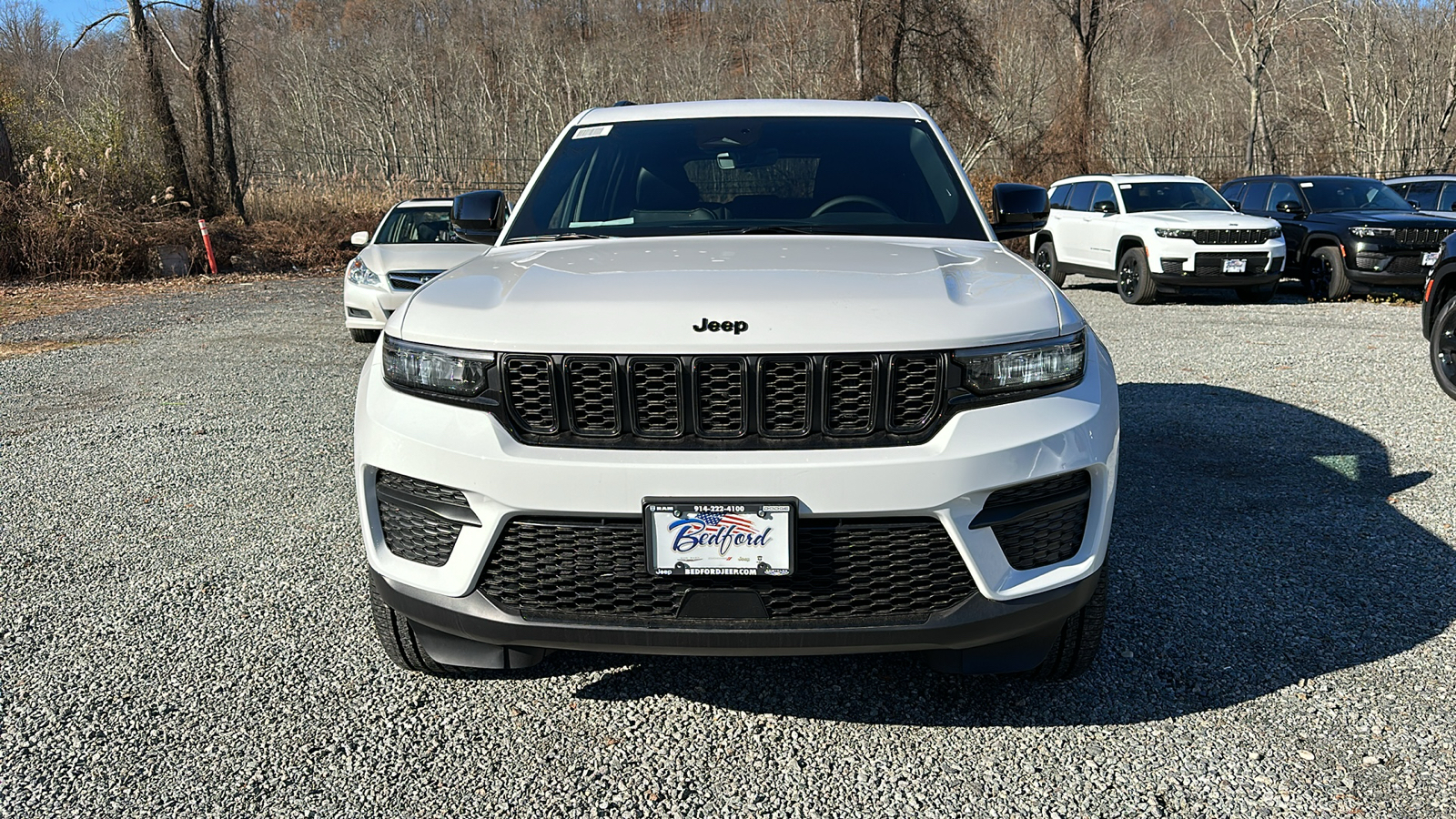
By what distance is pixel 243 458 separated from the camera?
18.9ft

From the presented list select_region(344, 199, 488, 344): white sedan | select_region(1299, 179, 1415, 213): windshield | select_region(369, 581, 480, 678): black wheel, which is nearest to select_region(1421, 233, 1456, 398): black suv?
select_region(369, 581, 480, 678): black wheel

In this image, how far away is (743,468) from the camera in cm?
227

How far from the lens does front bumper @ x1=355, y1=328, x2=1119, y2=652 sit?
2277mm

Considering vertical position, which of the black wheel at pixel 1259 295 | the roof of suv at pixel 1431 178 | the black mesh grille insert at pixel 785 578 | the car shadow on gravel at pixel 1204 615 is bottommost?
the black wheel at pixel 1259 295

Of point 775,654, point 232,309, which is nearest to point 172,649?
point 775,654

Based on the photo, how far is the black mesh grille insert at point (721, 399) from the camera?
7.65ft

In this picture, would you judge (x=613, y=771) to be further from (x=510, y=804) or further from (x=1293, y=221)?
(x=1293, y=221)

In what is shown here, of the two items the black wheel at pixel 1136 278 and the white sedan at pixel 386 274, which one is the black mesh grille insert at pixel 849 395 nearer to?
the white sedan at pixel 386 274

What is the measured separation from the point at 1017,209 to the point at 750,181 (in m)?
1.07

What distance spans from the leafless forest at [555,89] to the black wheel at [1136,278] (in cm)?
1425

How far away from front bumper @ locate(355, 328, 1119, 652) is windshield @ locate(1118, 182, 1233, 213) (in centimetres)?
→ 1233

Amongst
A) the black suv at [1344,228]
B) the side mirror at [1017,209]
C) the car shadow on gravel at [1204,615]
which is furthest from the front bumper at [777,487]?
the black suv at [1344,228]

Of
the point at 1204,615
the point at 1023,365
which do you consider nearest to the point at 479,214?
the point at 1023,365

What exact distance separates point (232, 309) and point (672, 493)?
534 inches
